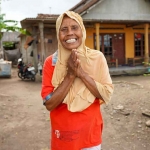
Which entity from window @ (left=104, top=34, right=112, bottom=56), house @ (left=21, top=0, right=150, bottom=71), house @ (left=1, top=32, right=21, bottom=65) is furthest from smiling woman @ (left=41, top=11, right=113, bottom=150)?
house @ (left=1, top=32, right=21, bottom=65)

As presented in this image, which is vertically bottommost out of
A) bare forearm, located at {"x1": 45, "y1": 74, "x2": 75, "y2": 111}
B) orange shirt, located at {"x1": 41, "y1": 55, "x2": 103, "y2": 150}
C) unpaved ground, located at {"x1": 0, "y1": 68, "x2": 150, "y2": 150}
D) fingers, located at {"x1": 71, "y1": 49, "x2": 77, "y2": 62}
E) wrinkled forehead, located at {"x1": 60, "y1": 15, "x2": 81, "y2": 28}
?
unpaved ground, located at {"x1": 0, "y1": 68, "x2": 150, "y2": 150}

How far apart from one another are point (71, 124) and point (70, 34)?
0.63 metres

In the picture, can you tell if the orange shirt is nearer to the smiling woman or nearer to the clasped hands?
the smiling woman

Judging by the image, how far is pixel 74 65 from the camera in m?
1.46

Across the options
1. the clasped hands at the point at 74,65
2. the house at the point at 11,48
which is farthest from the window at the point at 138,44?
the clasped hands at the point at 74,65

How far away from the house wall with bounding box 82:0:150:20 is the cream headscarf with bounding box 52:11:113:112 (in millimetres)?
11785

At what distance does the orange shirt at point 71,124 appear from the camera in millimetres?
1557

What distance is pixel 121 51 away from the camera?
45.6ft

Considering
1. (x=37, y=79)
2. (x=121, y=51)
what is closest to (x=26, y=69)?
(x=37, y=79)

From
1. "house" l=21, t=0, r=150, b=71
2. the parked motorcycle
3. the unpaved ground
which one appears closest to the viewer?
the unpaved ground

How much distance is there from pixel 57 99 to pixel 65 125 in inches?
8.5

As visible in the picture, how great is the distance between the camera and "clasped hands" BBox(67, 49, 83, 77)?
1453mm

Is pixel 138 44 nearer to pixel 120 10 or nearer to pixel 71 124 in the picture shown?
pixel 120 10

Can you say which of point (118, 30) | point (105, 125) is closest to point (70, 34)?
point (105, 125)
